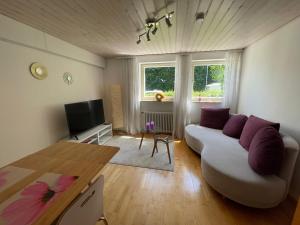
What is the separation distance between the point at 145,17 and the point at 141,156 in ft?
7.65

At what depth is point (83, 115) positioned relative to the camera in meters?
3.11

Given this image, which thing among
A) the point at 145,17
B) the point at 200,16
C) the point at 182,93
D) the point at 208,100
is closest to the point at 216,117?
the point at 208,100

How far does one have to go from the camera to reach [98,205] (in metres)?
1.05

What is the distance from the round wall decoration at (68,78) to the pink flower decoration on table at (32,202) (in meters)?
2.50

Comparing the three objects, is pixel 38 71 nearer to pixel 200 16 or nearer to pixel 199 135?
pixel 200 16

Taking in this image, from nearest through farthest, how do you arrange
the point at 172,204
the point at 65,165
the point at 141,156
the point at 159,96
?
the point at 65,165 < the point at 172,204 < the point at 141,156 < the point at 159,96

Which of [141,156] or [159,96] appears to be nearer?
[141,156]

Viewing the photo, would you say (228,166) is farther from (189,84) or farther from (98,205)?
(189,84)

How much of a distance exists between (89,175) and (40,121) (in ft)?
6.59

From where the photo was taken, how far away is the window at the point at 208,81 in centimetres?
382

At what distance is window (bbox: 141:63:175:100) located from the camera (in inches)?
163

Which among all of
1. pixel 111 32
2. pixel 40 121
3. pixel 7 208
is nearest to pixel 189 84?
pixel 111 32

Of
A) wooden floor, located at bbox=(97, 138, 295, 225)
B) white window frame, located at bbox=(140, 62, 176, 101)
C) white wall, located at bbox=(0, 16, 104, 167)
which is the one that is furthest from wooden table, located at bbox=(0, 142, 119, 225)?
white window frame, located at bbox=(140, 62, 176, 101)

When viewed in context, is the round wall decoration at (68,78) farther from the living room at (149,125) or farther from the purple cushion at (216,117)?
the purple cushion at (216,117)
